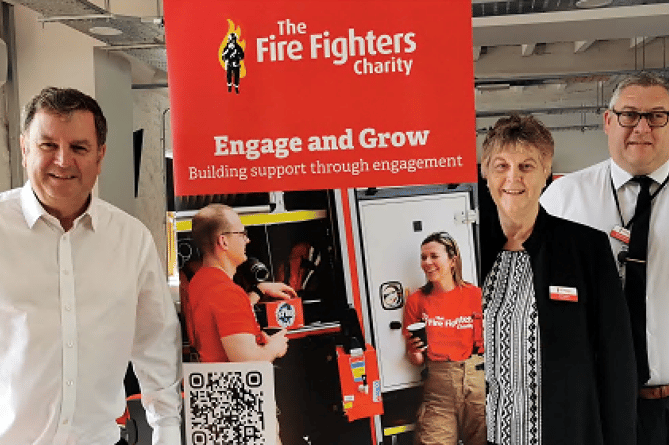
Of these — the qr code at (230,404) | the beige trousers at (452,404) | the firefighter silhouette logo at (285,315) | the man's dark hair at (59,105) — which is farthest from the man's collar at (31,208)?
the beige trousers at (452,404)

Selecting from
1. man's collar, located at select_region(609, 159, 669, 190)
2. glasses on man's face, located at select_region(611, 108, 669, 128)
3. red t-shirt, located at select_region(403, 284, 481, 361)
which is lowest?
red t-shirt, located at select_region(403, 284, 481, 361)

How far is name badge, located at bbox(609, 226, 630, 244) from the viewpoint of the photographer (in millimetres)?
2562

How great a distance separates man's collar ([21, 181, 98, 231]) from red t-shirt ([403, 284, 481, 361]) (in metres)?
1.02

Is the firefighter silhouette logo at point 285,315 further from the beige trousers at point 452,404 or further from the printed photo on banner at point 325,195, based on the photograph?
the beige trousers at point 452,404

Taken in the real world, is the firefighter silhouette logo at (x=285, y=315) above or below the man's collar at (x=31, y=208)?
below

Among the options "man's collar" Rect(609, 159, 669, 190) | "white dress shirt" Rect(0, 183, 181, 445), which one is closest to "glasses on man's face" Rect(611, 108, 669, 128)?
"man's collar" Rect(609, 159, 669, 190)

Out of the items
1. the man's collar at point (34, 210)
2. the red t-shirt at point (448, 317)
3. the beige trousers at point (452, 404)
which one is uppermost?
the man's collar at point (34, 210)

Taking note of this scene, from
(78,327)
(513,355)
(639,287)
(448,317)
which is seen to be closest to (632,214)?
(639,287)

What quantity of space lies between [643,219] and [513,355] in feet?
2.56

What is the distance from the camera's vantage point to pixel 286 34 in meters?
1.92

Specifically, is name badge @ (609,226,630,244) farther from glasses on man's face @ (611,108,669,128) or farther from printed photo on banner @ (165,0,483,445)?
printed photo on banner @ (165,0,483,445)

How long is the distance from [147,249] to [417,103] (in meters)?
1.00

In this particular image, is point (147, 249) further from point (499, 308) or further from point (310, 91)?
point (499, 308)

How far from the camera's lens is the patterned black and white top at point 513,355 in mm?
2301
